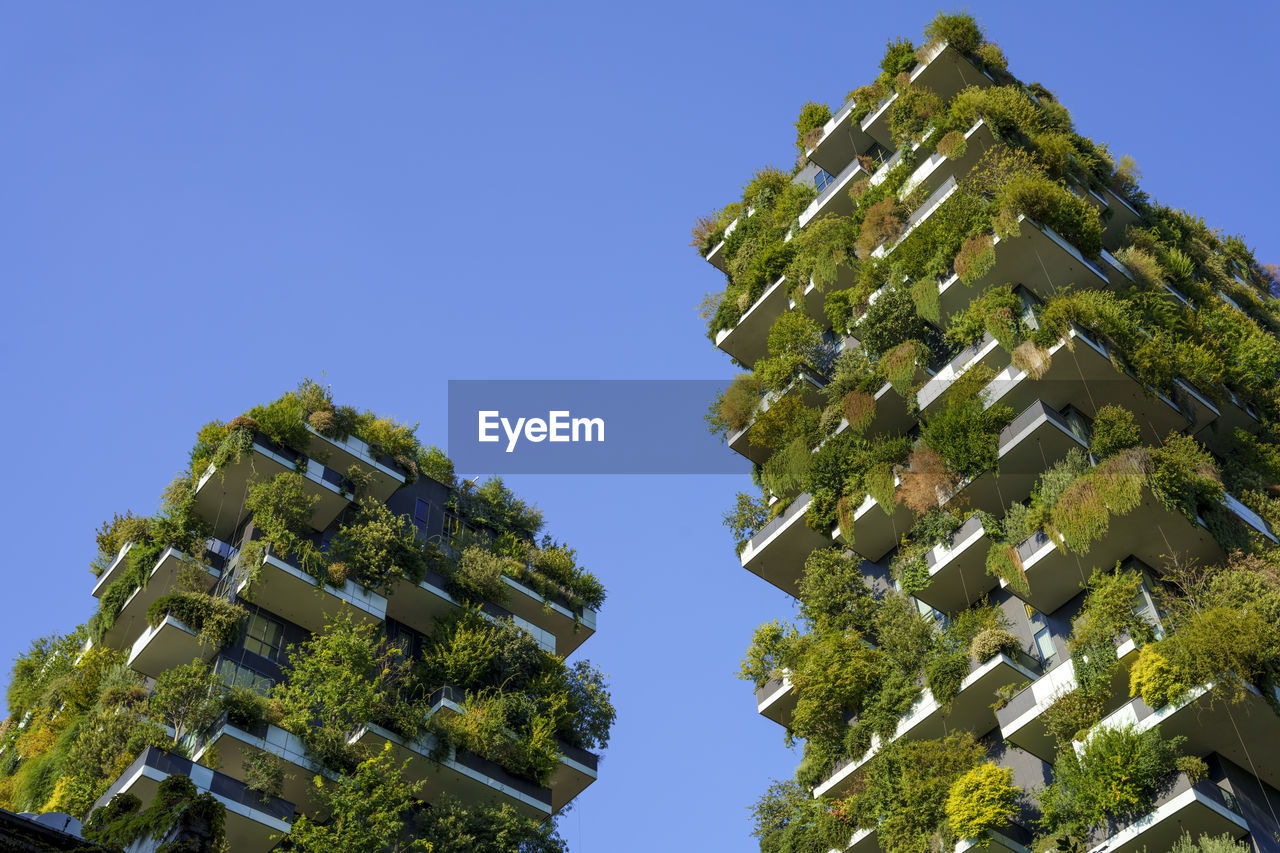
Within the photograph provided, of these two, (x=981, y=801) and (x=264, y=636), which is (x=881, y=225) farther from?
(x=264, y=636)

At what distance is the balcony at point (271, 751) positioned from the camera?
29438 millimetres

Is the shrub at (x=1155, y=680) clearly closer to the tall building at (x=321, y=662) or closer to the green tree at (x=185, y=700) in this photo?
the tall building at (x=321, y=662)

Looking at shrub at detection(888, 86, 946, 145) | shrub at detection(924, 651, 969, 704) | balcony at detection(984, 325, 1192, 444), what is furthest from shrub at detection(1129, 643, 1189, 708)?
shrub at detection(888, 86, 946, 145)

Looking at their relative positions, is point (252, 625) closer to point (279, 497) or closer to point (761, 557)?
point (279, 497)

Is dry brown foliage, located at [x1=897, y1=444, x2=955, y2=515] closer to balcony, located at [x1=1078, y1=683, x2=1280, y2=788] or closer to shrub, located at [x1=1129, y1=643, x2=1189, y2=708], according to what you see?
shrub, located at [x1=1129, y1=643, x2=1189, y2=708]

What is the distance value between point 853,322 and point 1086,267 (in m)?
6.77

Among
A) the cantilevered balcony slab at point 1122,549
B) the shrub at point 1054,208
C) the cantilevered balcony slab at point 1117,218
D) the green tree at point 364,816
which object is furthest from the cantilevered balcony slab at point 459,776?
the cantilevered balcony slab at point 1117,218

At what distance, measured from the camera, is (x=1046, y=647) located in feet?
93.4

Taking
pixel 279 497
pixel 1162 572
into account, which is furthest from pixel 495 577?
pixel 1162 572

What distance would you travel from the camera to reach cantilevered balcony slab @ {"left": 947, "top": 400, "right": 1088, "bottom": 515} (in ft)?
97.2

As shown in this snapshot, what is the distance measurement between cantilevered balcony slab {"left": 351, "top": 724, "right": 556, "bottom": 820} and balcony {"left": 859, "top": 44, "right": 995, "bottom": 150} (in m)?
24.1

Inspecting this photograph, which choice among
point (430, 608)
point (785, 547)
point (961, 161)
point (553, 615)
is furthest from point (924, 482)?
point (430, 608)

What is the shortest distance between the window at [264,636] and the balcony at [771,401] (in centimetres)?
1476

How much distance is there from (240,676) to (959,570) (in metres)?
18.7
